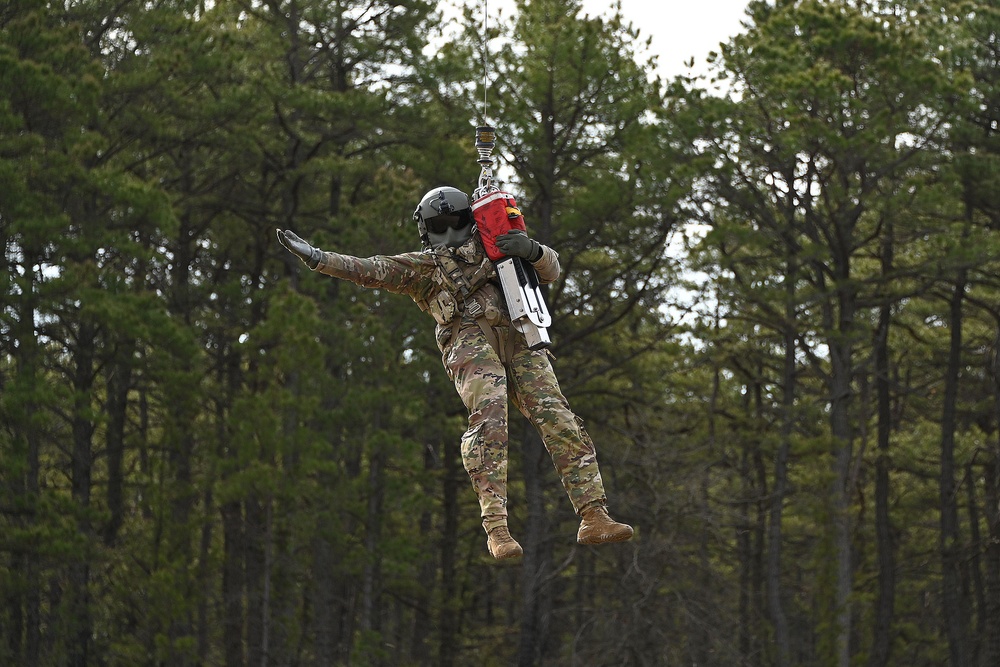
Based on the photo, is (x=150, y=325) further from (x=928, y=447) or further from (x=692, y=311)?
(x=928, y=447)

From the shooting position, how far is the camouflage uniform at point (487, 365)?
6.32 meters

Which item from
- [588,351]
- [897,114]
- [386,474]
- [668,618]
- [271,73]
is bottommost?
[668,618]

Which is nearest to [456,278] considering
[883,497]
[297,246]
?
[297,246]

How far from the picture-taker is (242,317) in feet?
74.3

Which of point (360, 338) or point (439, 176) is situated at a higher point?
point (439, 176)

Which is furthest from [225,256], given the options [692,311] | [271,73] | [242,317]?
[692,311]

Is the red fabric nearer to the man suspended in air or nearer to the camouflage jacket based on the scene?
the man suspended in air

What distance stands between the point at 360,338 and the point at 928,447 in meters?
11.1

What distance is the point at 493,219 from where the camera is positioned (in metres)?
6.36

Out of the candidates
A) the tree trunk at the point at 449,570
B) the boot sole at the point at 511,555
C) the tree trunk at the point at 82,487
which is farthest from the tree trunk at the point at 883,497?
the boot sole at the point at 511,555

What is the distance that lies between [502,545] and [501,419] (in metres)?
0.65

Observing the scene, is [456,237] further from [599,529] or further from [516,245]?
[599,529]

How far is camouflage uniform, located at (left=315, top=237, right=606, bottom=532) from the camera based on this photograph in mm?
6316

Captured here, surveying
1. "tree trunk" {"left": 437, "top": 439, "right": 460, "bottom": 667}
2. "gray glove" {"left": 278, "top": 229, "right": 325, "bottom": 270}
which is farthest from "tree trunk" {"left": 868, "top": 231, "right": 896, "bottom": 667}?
"gray glove" {"left": 278, "top": 229, "right": 325, "bottom": 270}
